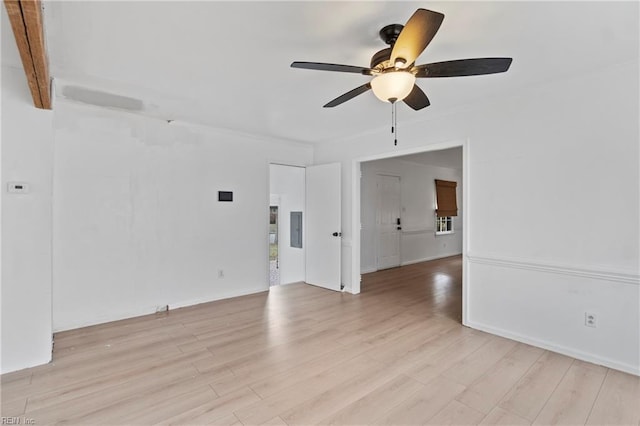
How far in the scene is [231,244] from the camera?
4.56 metres

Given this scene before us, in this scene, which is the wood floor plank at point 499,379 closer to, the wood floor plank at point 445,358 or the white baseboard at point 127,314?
the wood floor plank at point 445,358

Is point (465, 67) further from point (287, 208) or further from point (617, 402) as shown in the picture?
point (287, 208)

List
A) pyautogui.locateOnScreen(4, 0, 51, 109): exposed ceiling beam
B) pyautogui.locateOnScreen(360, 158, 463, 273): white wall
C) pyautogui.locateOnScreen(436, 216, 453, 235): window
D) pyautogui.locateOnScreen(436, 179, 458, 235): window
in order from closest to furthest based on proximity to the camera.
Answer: pyautogui.locateOnScreen(4, 0, 51, 109): exposed ceiling beam → pyautogui.locateOnScreen(360, 158, 463, 273): white wall → pyautogui.locateOnScreen(436, 179, 458, 235): window → pyautogui.locateOnScreen(436, 216, 453, 235): window

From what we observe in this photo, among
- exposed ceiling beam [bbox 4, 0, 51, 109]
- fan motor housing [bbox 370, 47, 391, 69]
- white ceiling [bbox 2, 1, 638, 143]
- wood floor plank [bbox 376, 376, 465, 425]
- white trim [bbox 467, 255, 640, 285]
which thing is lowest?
wood floor plank [bbox 376, 376, 465, 425]

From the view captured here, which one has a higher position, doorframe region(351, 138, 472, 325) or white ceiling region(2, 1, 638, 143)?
white ceiling region(2, 1, 638, 143)

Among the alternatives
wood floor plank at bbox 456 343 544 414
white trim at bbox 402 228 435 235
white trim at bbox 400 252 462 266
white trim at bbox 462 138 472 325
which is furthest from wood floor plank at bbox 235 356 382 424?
white trim at bbox 402 228 435 235

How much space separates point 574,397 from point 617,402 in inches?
9.6

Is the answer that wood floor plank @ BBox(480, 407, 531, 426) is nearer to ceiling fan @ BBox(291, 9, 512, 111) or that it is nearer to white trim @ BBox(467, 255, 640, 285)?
white trim @ BBox(467, 255, 640, 285)

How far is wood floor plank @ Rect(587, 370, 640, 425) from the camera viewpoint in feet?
6.34

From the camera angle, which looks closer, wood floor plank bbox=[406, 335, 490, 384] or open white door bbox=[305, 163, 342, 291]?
wood floor plank bbox=[406, 335, 490, 384]

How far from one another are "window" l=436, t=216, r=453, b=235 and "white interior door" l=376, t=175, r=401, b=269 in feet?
5.82

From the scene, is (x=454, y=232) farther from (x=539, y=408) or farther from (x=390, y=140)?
(x=539, y=408)

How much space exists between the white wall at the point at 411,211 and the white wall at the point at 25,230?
16.1 ft

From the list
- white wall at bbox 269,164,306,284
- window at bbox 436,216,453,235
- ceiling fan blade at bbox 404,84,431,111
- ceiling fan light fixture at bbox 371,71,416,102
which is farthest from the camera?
window at bbox 436,216,453,235
